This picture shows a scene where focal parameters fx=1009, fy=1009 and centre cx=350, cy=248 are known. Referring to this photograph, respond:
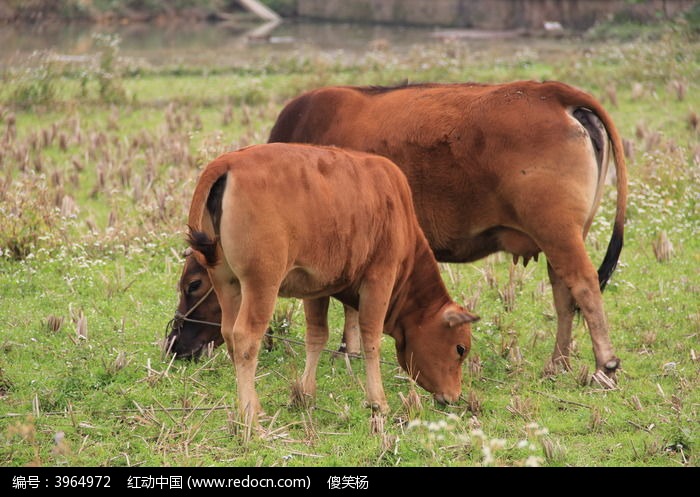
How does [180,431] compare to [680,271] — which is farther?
[680,271]

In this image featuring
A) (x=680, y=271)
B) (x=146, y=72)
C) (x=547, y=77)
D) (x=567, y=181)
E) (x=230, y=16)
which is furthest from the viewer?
(x=230, y=16)

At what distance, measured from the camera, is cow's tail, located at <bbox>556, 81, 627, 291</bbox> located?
667 centimetres

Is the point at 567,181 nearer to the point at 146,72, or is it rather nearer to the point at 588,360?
the point at 588,360

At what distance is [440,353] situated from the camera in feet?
20.3

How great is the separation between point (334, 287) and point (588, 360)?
84.7 inches

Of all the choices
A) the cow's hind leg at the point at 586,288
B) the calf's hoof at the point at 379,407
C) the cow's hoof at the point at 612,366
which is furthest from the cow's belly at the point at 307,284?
the cow's hoof at the point at 612,366

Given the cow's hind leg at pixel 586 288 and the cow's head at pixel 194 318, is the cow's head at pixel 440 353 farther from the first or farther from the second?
the cow's head at pixel 194 318

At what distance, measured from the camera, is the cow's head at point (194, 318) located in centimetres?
688

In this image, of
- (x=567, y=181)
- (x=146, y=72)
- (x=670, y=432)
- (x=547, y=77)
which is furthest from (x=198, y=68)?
(x=670, y=432)

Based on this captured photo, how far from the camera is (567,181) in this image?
6.48 metres

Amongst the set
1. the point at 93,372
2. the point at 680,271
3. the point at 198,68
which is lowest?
the point at 198,68

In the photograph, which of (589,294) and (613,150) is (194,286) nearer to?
(589,294)

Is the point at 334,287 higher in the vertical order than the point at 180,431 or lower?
higher

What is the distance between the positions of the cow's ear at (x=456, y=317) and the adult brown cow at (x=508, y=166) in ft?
2.98
